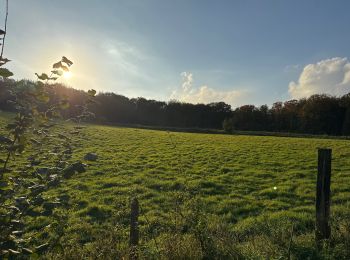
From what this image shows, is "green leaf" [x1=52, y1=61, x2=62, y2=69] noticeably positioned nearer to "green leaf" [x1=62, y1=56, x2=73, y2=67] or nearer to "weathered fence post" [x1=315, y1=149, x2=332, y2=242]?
"green leaf" [x1=62, y1=56, x2=73, y2=67]

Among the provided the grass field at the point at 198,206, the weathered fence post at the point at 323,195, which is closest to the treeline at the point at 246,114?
the grass field at the point at 198,206

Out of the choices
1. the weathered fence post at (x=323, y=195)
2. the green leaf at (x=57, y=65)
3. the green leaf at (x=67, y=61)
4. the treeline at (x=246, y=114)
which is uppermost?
the treeline at (x=246, y=114)

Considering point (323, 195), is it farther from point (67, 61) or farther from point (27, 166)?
point (67, 61)

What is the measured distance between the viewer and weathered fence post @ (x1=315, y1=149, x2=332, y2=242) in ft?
23.6

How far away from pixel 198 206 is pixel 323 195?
2456 mm

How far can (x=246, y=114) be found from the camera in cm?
10250

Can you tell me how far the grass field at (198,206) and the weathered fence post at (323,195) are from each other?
239 millimetres

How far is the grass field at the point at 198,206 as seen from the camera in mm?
6355

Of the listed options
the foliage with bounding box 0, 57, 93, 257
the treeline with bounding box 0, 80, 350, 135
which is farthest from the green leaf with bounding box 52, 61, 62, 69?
the treeline with bounding box 0, 80, 350, 135

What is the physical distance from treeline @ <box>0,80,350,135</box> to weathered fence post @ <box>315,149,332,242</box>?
7713cm

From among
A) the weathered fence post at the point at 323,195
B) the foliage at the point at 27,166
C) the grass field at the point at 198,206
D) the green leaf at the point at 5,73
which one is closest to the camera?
the green leaf at the point at 5,73

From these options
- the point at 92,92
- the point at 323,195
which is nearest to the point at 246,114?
the point at 323,195

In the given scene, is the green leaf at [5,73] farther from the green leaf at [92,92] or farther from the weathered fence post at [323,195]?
the weathered fence post at [323,195]

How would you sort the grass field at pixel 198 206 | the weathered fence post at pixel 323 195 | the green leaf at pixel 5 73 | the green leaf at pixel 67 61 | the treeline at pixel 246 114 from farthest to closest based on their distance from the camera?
the treeline at pixel 246 114
the weathered fence post at pixel 323 195
the grass field at pixel 198 206
the green leaf at pixel 67 61
the green leaf at pixel 5 73
